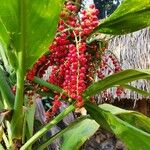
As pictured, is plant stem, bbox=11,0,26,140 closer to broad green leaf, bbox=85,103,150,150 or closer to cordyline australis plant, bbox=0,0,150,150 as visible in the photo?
cordyline australis plant, bbox=0,0,150,150

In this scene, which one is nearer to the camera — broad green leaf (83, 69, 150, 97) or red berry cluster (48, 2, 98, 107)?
red berry cluster (48, 2, 98, 107)

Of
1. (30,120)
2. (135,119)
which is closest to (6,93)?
(30,120)

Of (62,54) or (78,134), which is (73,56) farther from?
(78,134)

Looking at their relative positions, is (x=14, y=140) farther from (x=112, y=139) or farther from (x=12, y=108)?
(x=112, y=139)

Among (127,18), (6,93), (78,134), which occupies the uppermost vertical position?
(127,18)

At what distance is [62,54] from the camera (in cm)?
96

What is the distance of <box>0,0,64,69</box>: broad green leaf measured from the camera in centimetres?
89

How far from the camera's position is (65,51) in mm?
953

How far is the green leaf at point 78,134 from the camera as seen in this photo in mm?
1253

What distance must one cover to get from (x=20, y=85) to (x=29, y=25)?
0.43ft

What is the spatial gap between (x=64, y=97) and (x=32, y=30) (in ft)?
0.53

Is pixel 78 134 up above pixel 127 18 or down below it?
below

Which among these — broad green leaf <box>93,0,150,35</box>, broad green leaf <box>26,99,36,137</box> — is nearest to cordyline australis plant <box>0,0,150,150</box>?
broad green leaf <box>93,0,150,35</box>

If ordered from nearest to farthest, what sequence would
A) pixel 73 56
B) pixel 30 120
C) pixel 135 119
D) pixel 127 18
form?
pixel 73 56 → pixel 127 18 → pixel 135 119 → pixel 30 120
